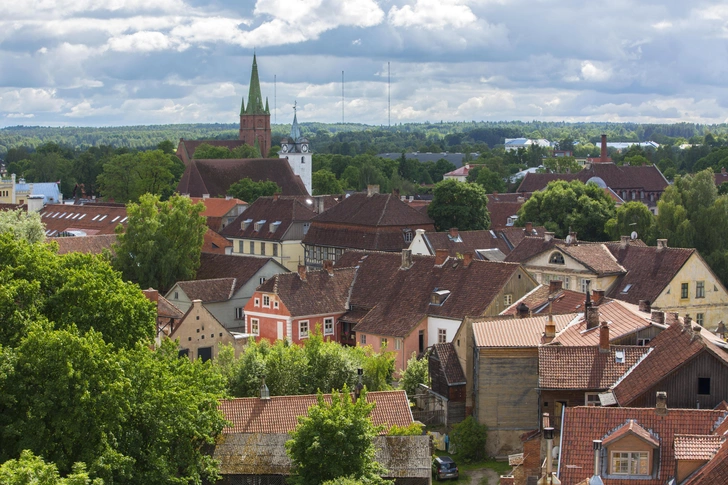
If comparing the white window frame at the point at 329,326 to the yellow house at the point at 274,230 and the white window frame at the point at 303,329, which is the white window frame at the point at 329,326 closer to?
the white window frame at the point at 303,329

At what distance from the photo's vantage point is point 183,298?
2645 inches

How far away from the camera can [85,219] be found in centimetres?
10306

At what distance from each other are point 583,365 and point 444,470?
21.2 feet

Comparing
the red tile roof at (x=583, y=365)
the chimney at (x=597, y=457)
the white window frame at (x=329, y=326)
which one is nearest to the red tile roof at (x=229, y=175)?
the white window frame at (x=329, y=326)

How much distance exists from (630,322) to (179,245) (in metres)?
40.6

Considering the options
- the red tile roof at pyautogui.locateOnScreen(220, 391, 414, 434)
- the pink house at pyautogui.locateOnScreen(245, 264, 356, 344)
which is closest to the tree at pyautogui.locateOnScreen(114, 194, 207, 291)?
the pink house at pyautogui.locateOnScreen(245, 264, 356, 344)

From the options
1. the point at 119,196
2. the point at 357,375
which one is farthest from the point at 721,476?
the point at 119,196

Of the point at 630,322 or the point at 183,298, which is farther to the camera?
the point at 183,298

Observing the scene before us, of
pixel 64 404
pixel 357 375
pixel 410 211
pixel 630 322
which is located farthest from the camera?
pixel 410 211

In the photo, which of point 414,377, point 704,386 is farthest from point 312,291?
point 704,386

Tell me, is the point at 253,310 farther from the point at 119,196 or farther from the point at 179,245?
the point at 119,196

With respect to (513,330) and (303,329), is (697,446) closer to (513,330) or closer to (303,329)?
(513,330)

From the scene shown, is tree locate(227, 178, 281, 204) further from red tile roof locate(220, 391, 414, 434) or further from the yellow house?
red tile roof locate(220, 391, 414, 434)

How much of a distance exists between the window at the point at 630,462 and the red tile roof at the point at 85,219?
72.1 m
